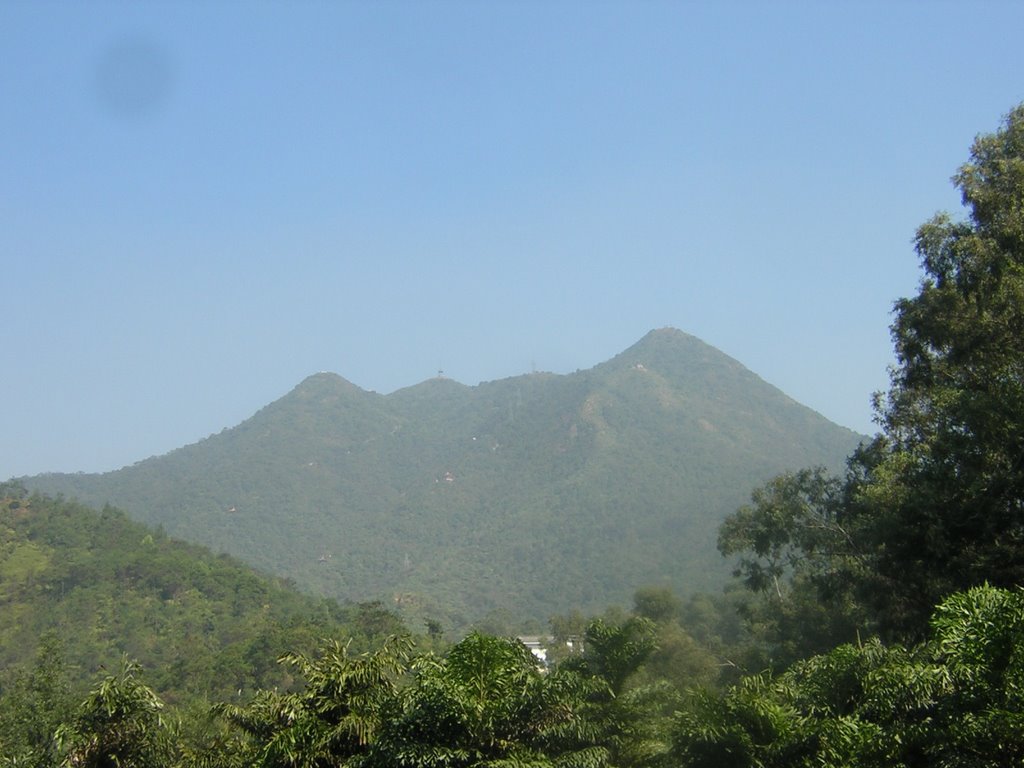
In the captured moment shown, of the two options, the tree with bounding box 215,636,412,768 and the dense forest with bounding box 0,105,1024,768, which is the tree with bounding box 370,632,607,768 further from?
the tree with bounding box 215,636,412,768

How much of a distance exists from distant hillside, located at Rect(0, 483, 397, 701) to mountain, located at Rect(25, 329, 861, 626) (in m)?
36.2

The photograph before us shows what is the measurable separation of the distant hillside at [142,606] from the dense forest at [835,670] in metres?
31.5

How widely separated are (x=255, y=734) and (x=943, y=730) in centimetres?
845

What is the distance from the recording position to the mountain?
128 metres

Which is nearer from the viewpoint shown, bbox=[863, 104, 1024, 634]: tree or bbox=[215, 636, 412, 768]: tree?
bbox=[215, 636, 412, 768]: tree

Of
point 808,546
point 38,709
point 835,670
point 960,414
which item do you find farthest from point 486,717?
point 808,546

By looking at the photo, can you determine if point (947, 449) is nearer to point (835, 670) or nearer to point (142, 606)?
point (835, 670)

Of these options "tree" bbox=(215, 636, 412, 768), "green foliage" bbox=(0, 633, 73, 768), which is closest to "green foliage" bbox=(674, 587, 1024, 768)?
"tree" bbox=(215, 636, 412, 768)

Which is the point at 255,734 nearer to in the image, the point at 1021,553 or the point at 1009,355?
the point at 1021,553

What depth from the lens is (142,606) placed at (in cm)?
8069

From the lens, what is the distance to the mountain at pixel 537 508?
12850cm

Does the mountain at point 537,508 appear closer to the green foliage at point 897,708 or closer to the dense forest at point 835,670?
the dense forest at point 835,670

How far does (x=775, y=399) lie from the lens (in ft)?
617

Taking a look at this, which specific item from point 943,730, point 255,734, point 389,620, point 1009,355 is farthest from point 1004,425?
point 389,620
